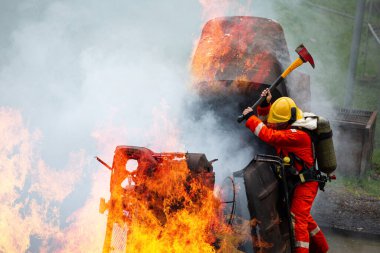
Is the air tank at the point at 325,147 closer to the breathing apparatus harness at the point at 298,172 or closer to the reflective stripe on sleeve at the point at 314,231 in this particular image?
the breathing apparatus harness at the point at 298,172

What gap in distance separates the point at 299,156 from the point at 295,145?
164 millimetres

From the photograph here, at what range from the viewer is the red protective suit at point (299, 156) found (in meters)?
4.75

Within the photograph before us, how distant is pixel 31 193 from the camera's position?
5969mm

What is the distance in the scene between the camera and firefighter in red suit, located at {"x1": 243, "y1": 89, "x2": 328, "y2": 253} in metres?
4.76

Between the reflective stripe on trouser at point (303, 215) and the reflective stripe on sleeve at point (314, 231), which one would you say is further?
the reflective stripe on sleeve at point (314, 231)

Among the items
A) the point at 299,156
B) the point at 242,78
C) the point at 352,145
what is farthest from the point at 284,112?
the point at 352,145

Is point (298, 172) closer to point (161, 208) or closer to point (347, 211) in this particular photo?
point (161, 208)

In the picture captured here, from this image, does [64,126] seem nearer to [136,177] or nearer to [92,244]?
[92,244]

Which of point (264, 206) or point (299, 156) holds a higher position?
point (299, 156)

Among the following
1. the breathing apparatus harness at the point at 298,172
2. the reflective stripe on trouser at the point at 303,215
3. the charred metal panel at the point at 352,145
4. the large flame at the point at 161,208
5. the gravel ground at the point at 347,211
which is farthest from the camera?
the charred metal panel at the point at 352,145

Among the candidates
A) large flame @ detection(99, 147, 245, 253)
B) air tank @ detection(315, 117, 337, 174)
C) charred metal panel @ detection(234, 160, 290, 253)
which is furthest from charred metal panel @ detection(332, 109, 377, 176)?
large flame @ detection(99, 147, 245, 253)

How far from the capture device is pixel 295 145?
15.9ft

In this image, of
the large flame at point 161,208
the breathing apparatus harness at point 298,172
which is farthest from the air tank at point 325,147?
the large flame at point 161,208

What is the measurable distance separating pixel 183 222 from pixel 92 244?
127 cm
